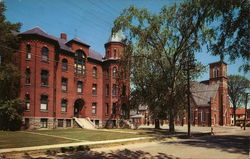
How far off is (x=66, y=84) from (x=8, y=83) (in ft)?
32.5

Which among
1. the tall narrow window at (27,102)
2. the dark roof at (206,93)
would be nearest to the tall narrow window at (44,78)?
the tall narrow window at (27,102)

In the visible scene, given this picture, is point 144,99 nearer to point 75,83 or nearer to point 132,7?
point 75,83

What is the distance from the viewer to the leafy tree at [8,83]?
2217 cm

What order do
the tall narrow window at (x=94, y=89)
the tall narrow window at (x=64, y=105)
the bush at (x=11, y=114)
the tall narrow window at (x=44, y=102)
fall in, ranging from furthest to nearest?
the tall narrow window at (x=94, y=89)
the tall narrow window at (x=64, y=105)
the tall narrow window at (x=44, y=102)
the bush at (x=11, y=114)

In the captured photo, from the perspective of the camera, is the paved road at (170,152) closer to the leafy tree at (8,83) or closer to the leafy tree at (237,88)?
the leafy tree at (8,83)

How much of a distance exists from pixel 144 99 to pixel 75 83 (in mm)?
12026

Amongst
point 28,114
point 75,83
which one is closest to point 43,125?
point 28,114

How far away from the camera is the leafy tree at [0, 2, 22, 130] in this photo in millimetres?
22172

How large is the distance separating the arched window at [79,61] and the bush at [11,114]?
38.2ft

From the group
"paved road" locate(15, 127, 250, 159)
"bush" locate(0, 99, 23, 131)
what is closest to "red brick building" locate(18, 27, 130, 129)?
"bush" locate(0, 99, 23, 131)

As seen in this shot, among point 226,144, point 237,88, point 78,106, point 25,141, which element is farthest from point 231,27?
point 237,88

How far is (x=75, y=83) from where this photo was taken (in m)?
33.9

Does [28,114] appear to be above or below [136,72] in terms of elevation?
below

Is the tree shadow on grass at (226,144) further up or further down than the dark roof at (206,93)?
further down
